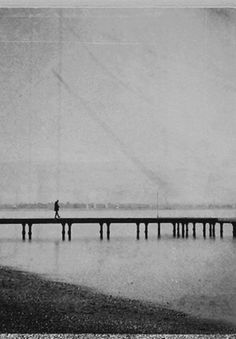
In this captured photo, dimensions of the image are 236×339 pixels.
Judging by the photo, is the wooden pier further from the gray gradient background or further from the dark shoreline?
the dark shoreline

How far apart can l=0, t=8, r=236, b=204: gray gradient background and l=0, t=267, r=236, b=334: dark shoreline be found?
680mm

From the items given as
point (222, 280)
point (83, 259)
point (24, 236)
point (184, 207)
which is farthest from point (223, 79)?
point (24, 236)

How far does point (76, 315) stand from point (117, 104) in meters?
1.54

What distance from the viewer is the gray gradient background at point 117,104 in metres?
3.21

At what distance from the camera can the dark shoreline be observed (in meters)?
3.03

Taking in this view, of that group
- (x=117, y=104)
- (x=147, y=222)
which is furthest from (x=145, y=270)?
(x=117, y=104)

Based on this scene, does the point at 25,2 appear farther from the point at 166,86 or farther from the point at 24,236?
the point at 24,236

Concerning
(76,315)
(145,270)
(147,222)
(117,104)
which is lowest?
(76,315)

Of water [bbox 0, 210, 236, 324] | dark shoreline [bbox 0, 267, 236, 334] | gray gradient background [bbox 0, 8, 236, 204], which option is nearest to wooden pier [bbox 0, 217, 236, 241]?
water [bbox 0, 210, 236, 324]

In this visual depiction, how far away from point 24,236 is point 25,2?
1874mm

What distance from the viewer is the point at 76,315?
3092 mm

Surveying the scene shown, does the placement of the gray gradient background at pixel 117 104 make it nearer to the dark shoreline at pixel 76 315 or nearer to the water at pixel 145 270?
the water at pixel 145 270

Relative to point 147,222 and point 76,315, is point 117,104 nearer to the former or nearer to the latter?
point 147,222

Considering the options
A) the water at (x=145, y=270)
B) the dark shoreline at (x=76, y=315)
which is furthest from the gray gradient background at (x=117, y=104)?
the dark shoreline at (x=76, y=315)
